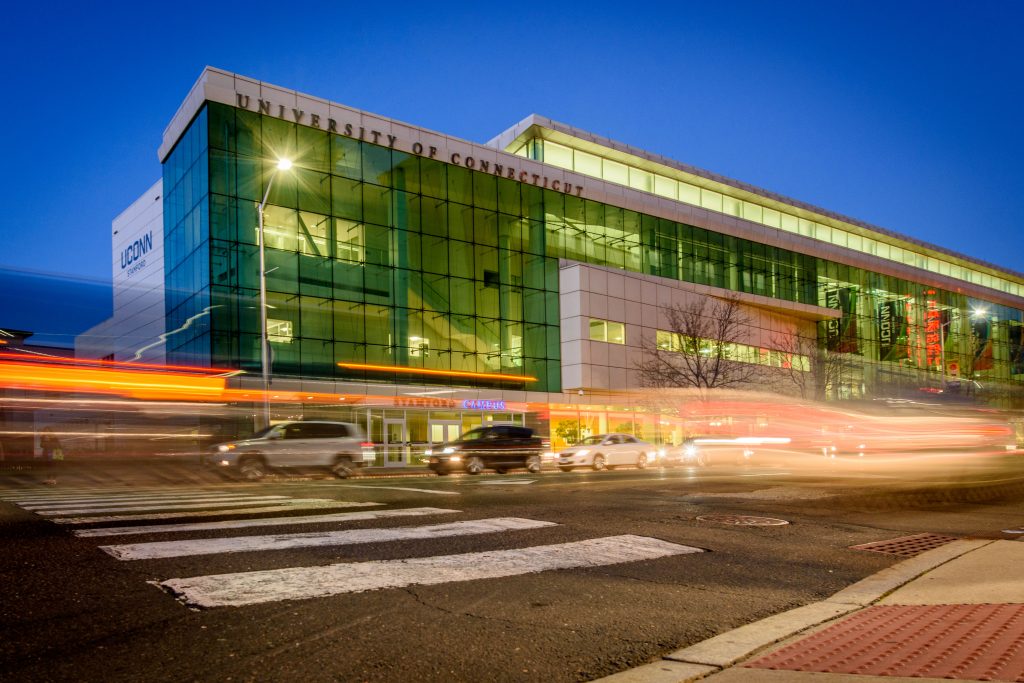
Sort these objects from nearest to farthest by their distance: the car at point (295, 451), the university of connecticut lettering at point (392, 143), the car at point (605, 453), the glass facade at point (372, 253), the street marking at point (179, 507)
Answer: the street marking at point (179, 507)
the car at point (295, 451)
the car at point (605, 453)
the glass facade at point (372, 253)
the university of connecticut lettering at point (392, 143)

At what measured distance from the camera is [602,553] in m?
6.68

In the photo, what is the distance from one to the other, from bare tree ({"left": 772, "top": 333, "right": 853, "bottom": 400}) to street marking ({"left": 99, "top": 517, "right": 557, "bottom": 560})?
5326 cm

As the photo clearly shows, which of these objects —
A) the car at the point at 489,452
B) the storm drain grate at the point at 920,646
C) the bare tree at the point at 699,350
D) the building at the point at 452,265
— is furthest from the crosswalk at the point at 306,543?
the bare tree at the point at 699,350

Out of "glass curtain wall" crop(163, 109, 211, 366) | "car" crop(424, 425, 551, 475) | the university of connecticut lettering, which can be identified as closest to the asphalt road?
"car" crop(424, 425, 551, 475)

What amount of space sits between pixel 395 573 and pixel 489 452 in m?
22.5

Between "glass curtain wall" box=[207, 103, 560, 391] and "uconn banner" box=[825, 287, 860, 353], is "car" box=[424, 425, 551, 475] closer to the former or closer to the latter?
"glass curtain wall" box=[207, 103, 560, 391]

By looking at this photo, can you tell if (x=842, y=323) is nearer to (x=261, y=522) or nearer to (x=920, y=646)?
(x=261, y=522)

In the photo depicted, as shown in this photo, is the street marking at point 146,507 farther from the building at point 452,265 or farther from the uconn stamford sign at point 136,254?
the uconn stamford sign at point 136,254

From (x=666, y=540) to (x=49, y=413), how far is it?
1841 cm

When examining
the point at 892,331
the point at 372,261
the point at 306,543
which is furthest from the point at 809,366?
the point at 306,543

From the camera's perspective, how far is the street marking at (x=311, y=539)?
5855mm

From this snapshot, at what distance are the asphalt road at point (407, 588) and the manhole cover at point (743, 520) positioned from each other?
0.69 ft

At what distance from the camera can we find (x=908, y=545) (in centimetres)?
780

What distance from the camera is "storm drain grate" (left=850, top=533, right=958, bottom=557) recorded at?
7.44 m
